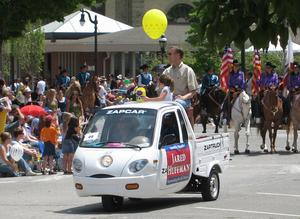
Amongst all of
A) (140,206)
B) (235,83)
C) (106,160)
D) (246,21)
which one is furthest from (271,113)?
(246,21)

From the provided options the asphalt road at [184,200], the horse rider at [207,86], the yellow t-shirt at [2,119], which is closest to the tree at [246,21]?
the asphalt road at [184,200]

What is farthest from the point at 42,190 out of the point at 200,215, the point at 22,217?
the point at 200,215

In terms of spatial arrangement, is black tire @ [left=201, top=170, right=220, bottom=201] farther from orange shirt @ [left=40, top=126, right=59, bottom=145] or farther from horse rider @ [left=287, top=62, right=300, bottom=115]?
horse rider @ [left=287, top=62, right=300, bottom=115]

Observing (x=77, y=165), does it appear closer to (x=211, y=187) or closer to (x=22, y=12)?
(x=211, y=187)

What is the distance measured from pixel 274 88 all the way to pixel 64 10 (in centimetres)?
1107

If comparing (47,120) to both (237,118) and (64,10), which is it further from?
(64,10)

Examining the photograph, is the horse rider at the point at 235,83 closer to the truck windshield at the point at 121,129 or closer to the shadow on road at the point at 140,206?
the shadow on road at the point at 140,206

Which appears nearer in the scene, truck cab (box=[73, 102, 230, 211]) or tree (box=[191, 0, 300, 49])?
tree (box=[191, 0, 300, 49])

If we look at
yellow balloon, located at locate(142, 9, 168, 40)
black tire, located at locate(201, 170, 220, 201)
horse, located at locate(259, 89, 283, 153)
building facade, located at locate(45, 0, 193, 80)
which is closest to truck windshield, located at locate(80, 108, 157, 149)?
black tire, located at locate(201, 170, 220, 201)

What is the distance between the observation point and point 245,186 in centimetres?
1784

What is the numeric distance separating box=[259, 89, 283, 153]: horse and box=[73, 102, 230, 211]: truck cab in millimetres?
9712

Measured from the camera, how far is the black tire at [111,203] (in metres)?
14.2

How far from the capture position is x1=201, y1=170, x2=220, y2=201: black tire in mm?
15125

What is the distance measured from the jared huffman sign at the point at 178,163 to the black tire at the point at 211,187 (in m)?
0.58
